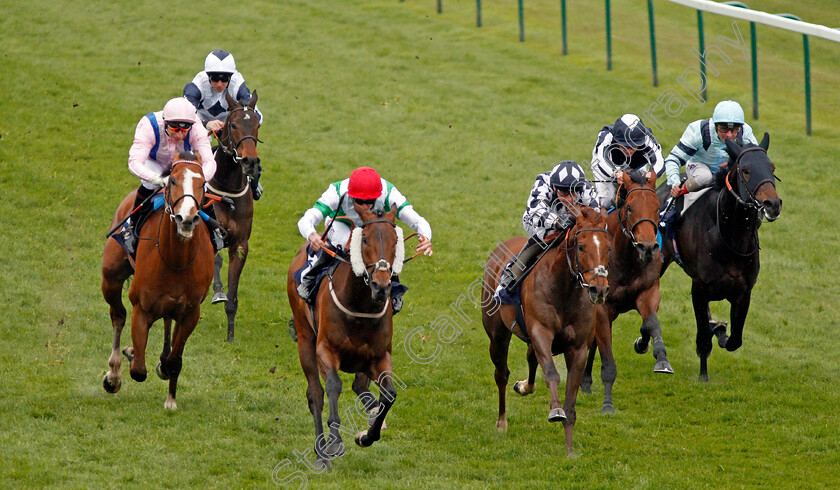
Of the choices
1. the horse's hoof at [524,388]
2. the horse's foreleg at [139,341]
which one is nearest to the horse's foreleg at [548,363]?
the horse's hoof at [524,388]

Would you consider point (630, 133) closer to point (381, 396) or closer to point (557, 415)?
point (557, 415)

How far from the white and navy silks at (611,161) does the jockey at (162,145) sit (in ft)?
13.2

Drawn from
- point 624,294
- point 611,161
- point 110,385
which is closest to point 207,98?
point 110,385

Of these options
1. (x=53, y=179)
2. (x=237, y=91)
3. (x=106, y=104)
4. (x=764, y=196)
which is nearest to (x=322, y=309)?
(x=764, y=196)

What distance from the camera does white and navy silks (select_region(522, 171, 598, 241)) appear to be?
8531 millimetres

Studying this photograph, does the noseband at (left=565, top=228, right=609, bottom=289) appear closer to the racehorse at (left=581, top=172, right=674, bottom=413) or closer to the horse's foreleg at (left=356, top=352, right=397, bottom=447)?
the racehorse at (left=581, top=172, right=674, bottom=413)

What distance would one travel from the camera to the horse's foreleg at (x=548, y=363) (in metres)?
8.16

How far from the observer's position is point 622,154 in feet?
33.5

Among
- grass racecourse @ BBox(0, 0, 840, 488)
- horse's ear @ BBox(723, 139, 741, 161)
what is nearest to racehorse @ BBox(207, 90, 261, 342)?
grass racecourse @ BBox(0, 0, 840, 488)

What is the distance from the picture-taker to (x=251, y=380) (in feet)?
35.1

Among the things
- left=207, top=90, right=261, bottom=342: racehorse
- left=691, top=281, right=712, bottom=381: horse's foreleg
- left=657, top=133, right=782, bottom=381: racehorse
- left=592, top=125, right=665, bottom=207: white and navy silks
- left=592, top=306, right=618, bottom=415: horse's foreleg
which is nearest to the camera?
left=592, top=306, right=618, bottom=415: horse's foreleg

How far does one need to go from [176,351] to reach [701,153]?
644 cm

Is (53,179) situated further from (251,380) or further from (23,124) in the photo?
(251,380)

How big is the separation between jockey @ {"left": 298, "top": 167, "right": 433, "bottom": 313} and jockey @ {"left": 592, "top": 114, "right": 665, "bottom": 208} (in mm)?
2787
